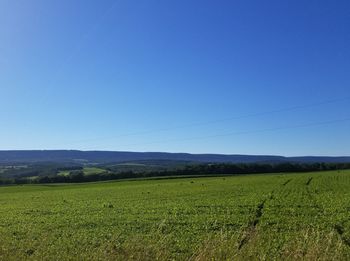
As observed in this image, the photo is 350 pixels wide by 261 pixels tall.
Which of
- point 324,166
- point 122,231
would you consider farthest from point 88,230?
point 324,166

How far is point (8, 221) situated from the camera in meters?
28.5

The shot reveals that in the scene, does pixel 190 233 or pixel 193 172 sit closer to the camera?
pixel 190 233

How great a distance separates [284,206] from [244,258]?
22611 mm

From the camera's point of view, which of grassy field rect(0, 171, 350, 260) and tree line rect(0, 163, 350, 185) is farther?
tree line rect(0, 163, 350, 185)

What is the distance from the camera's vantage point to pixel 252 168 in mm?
119438

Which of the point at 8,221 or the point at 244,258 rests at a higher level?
the point at 244,258

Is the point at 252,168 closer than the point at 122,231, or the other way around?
the point at 122,231

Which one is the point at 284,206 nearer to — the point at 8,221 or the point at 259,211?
the point at 259,211

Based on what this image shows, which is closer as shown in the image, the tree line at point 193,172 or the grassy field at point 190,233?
the grassy field at point 190,233

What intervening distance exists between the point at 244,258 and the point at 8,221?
23.2 m

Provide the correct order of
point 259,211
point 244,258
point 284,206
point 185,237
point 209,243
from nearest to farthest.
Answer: point 244,258 < point 209,243 < point 185,237 < point 259,211 < point 284,206

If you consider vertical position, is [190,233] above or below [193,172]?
below

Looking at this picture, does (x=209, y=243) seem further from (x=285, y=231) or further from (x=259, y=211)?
(x=259, y=211)

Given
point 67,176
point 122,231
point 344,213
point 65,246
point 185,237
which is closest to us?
point 65,246
